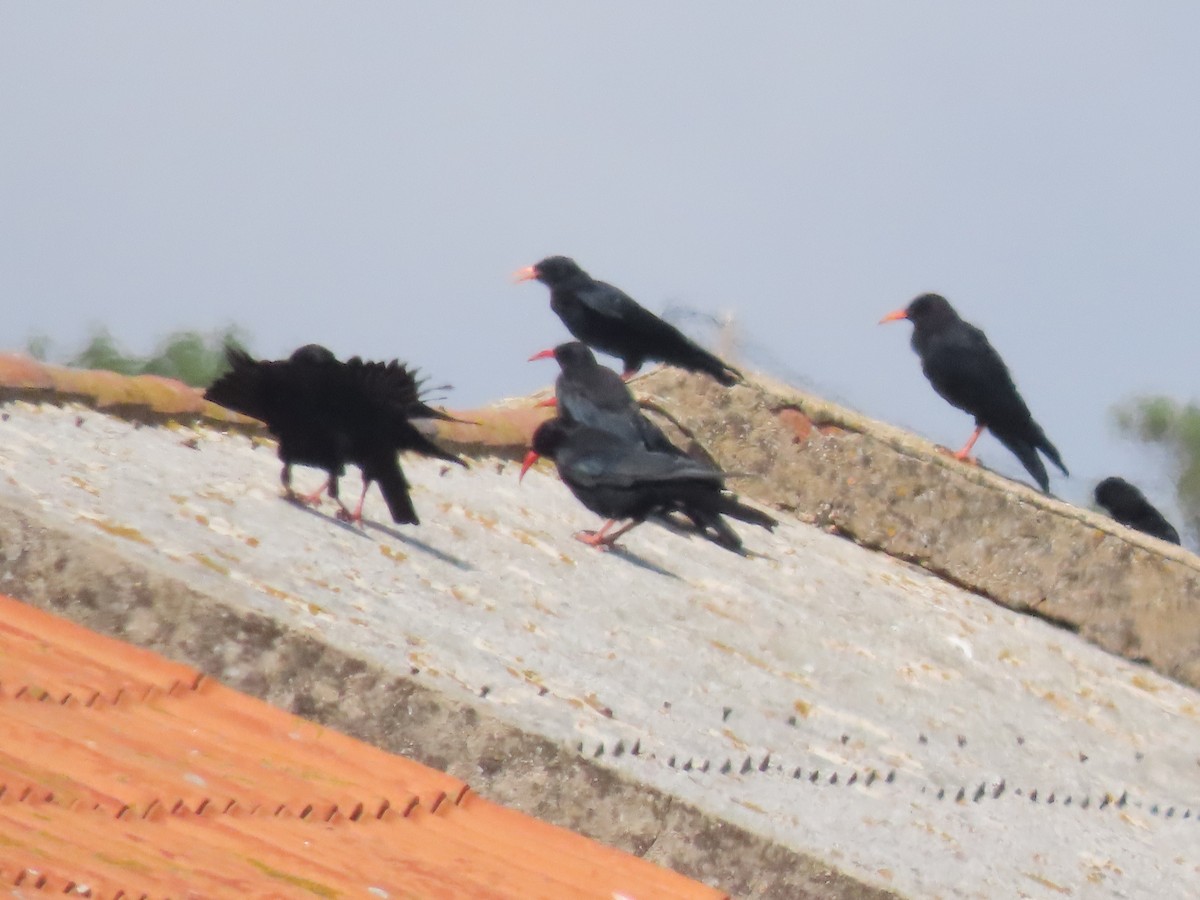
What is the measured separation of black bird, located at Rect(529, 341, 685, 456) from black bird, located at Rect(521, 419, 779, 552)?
19cm

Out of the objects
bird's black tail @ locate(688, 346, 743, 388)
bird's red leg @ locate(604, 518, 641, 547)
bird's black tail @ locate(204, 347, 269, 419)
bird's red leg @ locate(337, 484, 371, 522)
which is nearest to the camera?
bird's red leg @ locate(337, 484, 371, 522)

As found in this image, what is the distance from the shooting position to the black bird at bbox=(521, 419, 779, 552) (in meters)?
6.86

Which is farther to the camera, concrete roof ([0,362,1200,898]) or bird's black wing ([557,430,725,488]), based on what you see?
bird's black wing ([557,430,725,488])

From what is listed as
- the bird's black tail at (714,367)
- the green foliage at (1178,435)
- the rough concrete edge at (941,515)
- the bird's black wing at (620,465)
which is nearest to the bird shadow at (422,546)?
the bird's black wing at (620,465)

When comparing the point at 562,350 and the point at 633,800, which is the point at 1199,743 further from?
the point at 633,800

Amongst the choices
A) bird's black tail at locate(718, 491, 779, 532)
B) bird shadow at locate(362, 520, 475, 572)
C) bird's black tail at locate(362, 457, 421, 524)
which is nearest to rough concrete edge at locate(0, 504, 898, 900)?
bird shadow at locate(362, 520, 475, 572)

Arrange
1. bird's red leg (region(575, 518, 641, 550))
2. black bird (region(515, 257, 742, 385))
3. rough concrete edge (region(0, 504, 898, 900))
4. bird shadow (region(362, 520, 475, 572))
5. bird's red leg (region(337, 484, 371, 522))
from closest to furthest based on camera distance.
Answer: rough concrete edge (region(0, 504, 898, 900))
bird shadow (region(362, 520, 475, 572))
bird's red leg (region(337, 484, 371, 522))
bird's red leg (region(575, 518, 641, 550))
black bird (region(515, 257, 742, 385))

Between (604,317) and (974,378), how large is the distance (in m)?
2.43

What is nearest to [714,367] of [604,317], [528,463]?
[528,463]

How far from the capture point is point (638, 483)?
6.95 meters

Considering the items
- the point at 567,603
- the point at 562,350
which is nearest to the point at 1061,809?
the point at 567,603

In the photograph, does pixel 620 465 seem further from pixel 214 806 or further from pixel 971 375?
pixel 971 375

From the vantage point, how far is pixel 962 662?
246 inches

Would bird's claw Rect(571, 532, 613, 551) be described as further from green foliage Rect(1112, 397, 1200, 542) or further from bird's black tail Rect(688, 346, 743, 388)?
green foliage Rect(1112, 397, 1200, 542)
